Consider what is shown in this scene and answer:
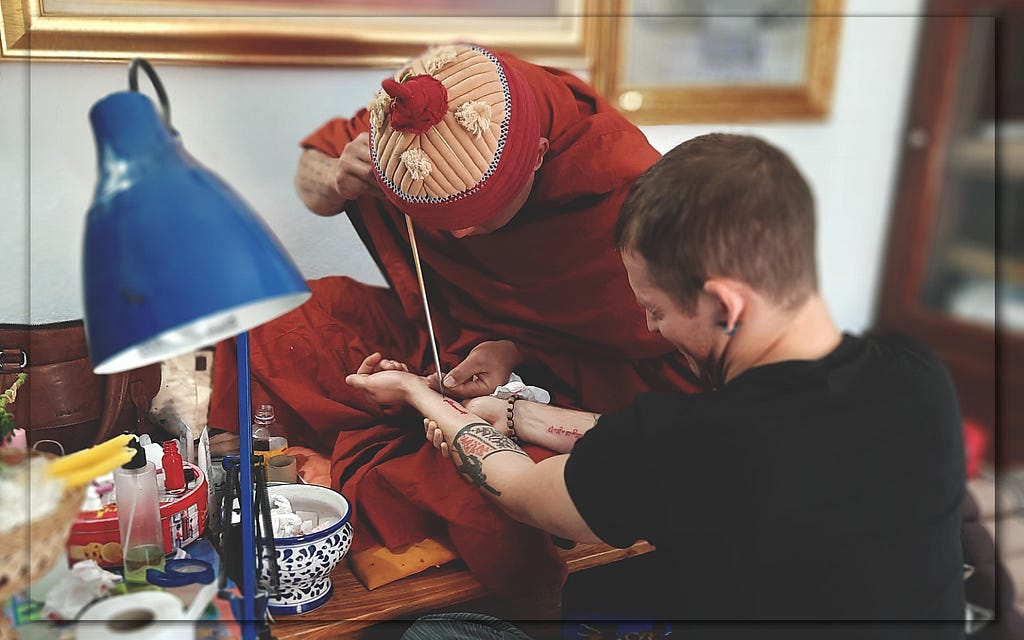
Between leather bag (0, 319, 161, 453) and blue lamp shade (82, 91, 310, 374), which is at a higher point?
blue lamp shade (82, 91, 310, 374)

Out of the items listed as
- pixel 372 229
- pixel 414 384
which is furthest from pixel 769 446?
pixel 372 229

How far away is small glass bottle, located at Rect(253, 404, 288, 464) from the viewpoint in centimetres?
103

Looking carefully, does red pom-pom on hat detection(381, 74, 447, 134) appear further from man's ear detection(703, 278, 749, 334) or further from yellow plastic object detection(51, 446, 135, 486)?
yellow plastic object detection(51, 446, 135, 486)

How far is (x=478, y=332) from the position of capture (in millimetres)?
1090

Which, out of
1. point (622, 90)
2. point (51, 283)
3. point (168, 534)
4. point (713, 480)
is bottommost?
point (168, 534)

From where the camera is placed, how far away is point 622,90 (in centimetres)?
125

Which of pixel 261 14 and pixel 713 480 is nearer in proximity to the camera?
pixel 713 480

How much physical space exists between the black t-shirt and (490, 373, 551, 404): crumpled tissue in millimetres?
209

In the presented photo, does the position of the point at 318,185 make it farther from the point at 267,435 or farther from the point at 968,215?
the point at 968,215

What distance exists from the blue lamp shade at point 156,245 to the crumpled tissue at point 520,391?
0.43 meters

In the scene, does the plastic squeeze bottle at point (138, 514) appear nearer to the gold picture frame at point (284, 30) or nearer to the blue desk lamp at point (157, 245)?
the blue desk lamp at point (157, 245)

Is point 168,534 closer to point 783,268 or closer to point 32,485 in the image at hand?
point 32,485

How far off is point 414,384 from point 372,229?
8.9 inches

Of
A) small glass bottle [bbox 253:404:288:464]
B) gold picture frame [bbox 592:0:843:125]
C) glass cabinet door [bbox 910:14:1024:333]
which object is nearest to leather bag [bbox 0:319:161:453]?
small glass bottle [bbox 253:404:288:464]
